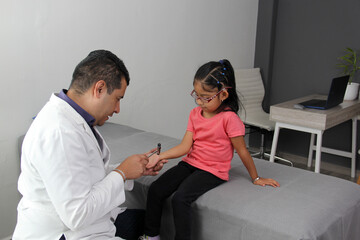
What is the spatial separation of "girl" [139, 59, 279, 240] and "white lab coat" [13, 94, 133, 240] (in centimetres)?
33

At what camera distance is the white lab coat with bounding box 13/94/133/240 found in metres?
0.92

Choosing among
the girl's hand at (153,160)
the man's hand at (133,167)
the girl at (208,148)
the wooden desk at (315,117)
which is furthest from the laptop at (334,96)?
the man's hand at (133,167)

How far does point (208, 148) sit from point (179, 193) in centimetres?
25

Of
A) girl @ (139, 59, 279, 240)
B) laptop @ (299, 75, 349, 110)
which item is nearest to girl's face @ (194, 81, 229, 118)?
girl @ (139, 59, 279, 240)

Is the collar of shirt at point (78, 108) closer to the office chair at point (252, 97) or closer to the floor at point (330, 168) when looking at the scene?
the office chair at point (252, 97)

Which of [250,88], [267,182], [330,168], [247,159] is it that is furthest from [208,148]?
[330,168]

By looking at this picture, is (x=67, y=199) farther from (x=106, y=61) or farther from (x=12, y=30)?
(x=12, y=30)

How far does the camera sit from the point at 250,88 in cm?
352

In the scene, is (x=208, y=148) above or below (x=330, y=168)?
above

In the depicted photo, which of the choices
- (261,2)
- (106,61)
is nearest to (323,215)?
(106,61)

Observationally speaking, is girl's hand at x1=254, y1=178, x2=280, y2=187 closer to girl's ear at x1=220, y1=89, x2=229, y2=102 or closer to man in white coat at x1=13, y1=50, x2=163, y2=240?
girl's ear at x1=220, y1=89, x2=229, y2=102

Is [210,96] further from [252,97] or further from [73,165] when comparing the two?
[252,97]

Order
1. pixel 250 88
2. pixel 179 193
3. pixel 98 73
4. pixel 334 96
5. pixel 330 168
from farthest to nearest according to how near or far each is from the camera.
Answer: pixel 250 88 < pixel 330 168 < pixel 334 96 < pixel 179 193 < pixel 98 73

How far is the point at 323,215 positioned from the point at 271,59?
2.71m
